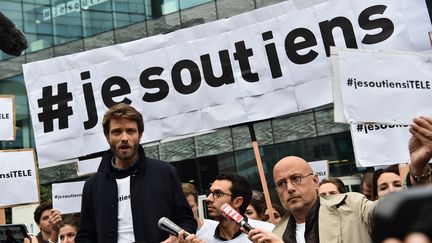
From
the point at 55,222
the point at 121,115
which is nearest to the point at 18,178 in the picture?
the point at 55,222

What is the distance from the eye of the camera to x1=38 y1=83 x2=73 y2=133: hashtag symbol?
616 centimetres

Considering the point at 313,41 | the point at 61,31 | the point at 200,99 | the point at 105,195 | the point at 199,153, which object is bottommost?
the point at 199,153

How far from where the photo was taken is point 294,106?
527 centimetres

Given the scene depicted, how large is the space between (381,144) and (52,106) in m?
3.49

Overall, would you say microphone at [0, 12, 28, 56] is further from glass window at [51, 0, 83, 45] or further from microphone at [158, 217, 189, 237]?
glass window at [51, 0, 83, 45]

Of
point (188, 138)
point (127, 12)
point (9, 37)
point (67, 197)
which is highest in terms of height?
point (127, 12)

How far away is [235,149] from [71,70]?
1233 cm

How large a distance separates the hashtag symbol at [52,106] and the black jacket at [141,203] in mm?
3147

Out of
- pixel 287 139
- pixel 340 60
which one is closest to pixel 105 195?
pixel 340 60

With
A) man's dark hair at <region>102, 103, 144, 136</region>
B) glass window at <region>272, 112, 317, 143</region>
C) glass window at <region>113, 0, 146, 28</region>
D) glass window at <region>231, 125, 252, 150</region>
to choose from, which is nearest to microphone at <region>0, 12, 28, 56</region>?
man's dark hair at <region>102, 103, 144, 136</region>

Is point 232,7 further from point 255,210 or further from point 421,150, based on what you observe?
point 421,150

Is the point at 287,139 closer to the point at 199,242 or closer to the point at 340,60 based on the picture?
the point at 340,60

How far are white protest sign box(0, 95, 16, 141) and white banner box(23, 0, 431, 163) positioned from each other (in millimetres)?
254

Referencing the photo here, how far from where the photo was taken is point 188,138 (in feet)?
62.3
